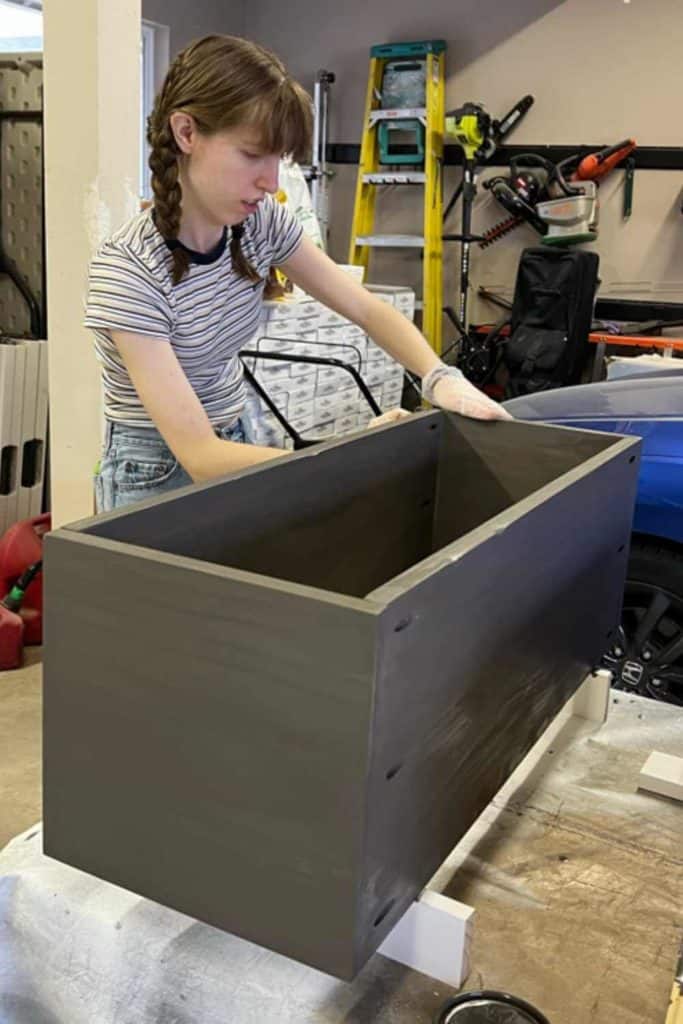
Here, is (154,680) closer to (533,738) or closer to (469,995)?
(469,995)

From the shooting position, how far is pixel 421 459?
1443 mm

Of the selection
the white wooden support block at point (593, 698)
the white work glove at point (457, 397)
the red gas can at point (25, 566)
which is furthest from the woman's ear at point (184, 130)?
the red gas can at point (25, 566)

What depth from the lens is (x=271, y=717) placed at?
0.71 m

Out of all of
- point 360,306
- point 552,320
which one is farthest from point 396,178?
point 360,306

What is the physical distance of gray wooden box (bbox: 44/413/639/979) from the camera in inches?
27.4

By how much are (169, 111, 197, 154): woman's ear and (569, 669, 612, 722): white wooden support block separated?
2.87 ft

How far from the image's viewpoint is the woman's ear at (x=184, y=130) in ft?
4.39

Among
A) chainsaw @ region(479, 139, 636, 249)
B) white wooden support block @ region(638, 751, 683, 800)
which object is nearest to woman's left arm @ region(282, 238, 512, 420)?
white wooden support block @ region(638, 751, 683, 800)

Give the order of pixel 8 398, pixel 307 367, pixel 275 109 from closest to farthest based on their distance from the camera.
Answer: pixel 275 109 → pixel 8 398 → pixel 307 367

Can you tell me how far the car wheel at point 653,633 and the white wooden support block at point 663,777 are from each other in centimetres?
66

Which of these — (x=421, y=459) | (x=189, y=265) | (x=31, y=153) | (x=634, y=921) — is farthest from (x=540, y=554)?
(x=31, y=153)

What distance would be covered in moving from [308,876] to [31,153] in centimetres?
310

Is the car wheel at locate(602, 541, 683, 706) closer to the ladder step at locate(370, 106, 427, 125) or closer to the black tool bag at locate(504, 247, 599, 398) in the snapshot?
the black tool bag at locate(504, 247, 599, 398)

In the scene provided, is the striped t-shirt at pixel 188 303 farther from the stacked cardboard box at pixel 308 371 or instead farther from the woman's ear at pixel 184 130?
the stacked cardboard box at pixel 308 371
